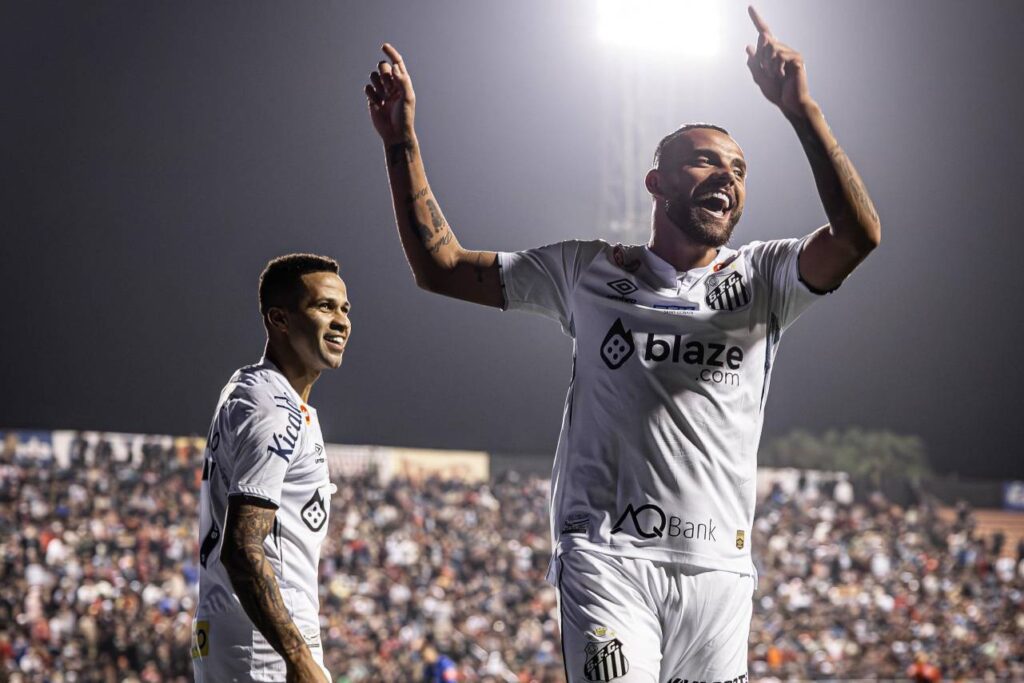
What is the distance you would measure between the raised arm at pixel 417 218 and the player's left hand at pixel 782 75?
0.71 meters

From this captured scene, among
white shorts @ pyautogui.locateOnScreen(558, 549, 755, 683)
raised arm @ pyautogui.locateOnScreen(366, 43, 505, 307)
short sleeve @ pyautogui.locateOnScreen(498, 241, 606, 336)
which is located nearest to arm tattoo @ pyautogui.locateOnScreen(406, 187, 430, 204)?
raised arm @ pyautogui.locateOnScreen(366, 43, 505, 307)

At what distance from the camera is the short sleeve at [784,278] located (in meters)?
2.29

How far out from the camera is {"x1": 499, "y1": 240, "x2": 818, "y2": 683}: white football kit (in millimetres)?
2174

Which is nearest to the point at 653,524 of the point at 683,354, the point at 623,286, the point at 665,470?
the point at 665,470

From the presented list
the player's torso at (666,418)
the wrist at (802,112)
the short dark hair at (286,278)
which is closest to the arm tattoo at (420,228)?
the short dark hair at (286,278)

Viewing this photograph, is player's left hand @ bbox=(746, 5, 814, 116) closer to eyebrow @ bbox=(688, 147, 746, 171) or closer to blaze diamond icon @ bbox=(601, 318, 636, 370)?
eyebrow @ bbox=(688, 147, 746, 171)

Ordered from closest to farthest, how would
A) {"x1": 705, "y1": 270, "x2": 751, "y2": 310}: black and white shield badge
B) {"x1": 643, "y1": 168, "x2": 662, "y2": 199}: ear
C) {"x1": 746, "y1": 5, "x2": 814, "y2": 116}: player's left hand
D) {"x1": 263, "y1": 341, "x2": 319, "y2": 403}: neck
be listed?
{"x1": 746, "y1": 5, "x2": 814, "y2": 116}: player's left hand, {"x1": 705, "y1": 270, "x2": 751, "y2": 310}: black and white shield badge, {"x1": 643, "y1": 168, "x2": 662, "y2": 199}: ear, {"x1": 263, "y1": 341, "x2": 319, "y2": 403}: neck

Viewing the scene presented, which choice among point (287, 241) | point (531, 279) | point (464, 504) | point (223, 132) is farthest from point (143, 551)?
point (531, 279)

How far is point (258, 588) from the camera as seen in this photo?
215 centimetres

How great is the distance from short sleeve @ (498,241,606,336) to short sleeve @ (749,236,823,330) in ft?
1.19

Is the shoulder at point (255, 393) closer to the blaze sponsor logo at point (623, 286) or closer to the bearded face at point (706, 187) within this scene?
the blaze sponsor logo at point (623, 286)

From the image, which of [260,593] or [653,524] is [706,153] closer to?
[653,524]

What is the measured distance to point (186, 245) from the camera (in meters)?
15.4

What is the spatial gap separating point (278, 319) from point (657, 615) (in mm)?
1171
